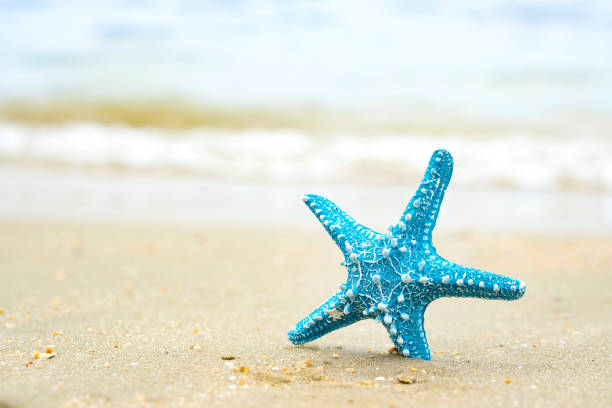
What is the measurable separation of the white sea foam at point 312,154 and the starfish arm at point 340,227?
8020mm

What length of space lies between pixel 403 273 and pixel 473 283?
41 centimetres

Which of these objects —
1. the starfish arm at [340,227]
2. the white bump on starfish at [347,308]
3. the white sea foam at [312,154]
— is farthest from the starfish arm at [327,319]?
the white sea foam at [312,154]

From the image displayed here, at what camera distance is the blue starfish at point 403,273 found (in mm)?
3492

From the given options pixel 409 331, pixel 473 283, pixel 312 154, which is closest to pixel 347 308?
pixel 409 331

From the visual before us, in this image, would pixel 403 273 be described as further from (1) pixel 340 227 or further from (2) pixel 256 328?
(2) pixel 256 328

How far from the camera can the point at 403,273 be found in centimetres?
351

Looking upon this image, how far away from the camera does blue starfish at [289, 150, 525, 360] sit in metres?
3.49

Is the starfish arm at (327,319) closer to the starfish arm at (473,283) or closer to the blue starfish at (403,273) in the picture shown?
the blue starfish at (403,273)

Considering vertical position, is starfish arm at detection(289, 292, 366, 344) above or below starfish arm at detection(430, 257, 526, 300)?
below

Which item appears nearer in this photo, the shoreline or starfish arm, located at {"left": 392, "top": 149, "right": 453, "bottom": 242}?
starfish arm, located at {"left": 392, "top": 149, "right": 453, "bottom": 242}

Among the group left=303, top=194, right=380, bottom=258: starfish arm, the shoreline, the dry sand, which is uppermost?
the shoreline

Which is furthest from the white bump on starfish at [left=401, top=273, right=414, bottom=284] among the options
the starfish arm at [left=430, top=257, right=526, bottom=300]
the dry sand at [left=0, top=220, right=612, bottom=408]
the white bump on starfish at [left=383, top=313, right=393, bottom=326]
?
the dry sand at [left=0, top=220, right=612, bottom=408]

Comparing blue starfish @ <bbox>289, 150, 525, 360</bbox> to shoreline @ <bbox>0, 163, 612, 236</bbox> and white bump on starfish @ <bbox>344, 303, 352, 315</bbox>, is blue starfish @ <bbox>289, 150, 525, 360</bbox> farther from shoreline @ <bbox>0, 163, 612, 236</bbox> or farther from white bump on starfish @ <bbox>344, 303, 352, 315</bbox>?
shoreline @ <bbox>0, 163, 612, 236</bbox>

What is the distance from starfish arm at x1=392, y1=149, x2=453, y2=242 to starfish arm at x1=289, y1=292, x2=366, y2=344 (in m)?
0.54
